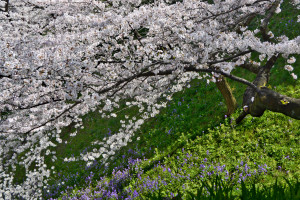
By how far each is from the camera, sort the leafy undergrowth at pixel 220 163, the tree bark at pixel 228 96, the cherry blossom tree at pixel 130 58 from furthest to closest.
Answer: the tree bark at pixel 228 96 → the leafy undergrowth at pixel 220 163 → the cherry blossom tree at pixel 130 58

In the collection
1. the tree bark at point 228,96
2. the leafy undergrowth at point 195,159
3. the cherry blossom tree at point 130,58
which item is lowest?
the leafy undergrowth at point 195,159

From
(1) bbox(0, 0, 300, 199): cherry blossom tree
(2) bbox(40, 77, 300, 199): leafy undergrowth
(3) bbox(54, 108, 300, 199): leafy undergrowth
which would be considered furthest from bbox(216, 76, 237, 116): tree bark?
(1) bbox(0, 0, 300, 199): cherry blossom tree

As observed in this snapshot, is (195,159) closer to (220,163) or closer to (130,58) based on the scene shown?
(220,163)

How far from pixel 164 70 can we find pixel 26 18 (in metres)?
5.49

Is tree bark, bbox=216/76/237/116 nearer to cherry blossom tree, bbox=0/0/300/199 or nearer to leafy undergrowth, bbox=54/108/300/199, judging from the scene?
leafy undergrowth, bbox=54/108/300/199

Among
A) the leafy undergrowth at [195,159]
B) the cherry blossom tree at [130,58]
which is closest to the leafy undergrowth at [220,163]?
the leafy undergrowth at [195,159]

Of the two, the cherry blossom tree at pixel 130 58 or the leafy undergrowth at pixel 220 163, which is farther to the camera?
the leafy undergrowth at pixel 220 163

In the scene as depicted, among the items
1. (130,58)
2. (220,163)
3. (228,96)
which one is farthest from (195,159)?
(130,58)

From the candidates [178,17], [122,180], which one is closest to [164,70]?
[178,17]

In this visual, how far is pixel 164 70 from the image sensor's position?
494 centimetres

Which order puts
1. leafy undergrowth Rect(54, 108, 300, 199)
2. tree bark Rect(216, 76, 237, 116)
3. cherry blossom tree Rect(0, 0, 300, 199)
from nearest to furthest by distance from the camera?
cherry blossom tree Rect(0, 0, 300, 199) → leafy undergrowth Rect(54, 108, 300, 199) → tree bark Rect(216, 76, 237, 116)

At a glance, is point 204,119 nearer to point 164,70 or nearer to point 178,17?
point 164,70

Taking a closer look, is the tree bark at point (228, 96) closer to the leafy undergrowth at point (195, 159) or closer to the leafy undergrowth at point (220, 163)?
the leafy undergrowth at point (195, 159)

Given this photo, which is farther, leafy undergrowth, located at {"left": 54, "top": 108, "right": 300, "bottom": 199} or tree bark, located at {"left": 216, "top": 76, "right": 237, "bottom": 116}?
tree bark, located at {"left": 216, "top": 76, "right": 237, "bottom": 116}
